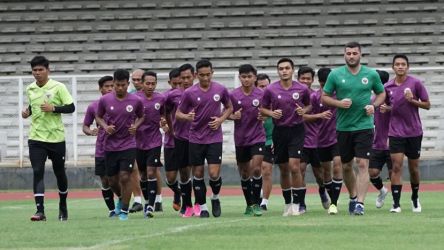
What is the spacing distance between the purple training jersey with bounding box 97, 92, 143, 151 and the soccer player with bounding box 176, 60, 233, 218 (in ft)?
2.14

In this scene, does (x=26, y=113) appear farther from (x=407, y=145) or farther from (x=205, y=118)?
(x=407, y=145)

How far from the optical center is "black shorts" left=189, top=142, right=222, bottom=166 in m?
16.3

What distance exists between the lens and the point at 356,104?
15781 millimetres

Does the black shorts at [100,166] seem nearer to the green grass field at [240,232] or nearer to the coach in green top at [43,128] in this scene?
the green grass field at [240,232]

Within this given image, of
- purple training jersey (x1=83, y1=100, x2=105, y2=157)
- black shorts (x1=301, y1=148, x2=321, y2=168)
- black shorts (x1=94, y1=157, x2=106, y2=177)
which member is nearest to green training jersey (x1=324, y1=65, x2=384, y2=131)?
black shorts (x1=301, y1=148, x2=321, y2=168)

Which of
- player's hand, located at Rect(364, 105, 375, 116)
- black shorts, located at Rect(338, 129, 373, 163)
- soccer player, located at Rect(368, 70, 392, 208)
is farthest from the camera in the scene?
soccer player, located at Rect(368, 70, 392, 208)

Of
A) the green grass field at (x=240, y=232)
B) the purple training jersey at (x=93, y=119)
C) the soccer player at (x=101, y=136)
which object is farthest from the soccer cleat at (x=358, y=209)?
the purple training jersey at (x=93, y=119)

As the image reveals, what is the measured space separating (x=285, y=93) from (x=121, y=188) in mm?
2533

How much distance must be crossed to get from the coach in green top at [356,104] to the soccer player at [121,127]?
8.47 ft

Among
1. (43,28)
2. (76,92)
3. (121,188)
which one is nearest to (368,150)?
(121,188)

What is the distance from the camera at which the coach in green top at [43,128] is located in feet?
53.0

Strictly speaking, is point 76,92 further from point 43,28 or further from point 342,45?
point 342,45

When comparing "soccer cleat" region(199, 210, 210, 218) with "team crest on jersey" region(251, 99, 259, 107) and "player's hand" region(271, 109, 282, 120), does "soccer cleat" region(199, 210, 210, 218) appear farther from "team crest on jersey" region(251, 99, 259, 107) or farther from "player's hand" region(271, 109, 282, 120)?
"team crest on jersey" region(251, 99, 259, 107)

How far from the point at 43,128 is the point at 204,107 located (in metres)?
2.11
